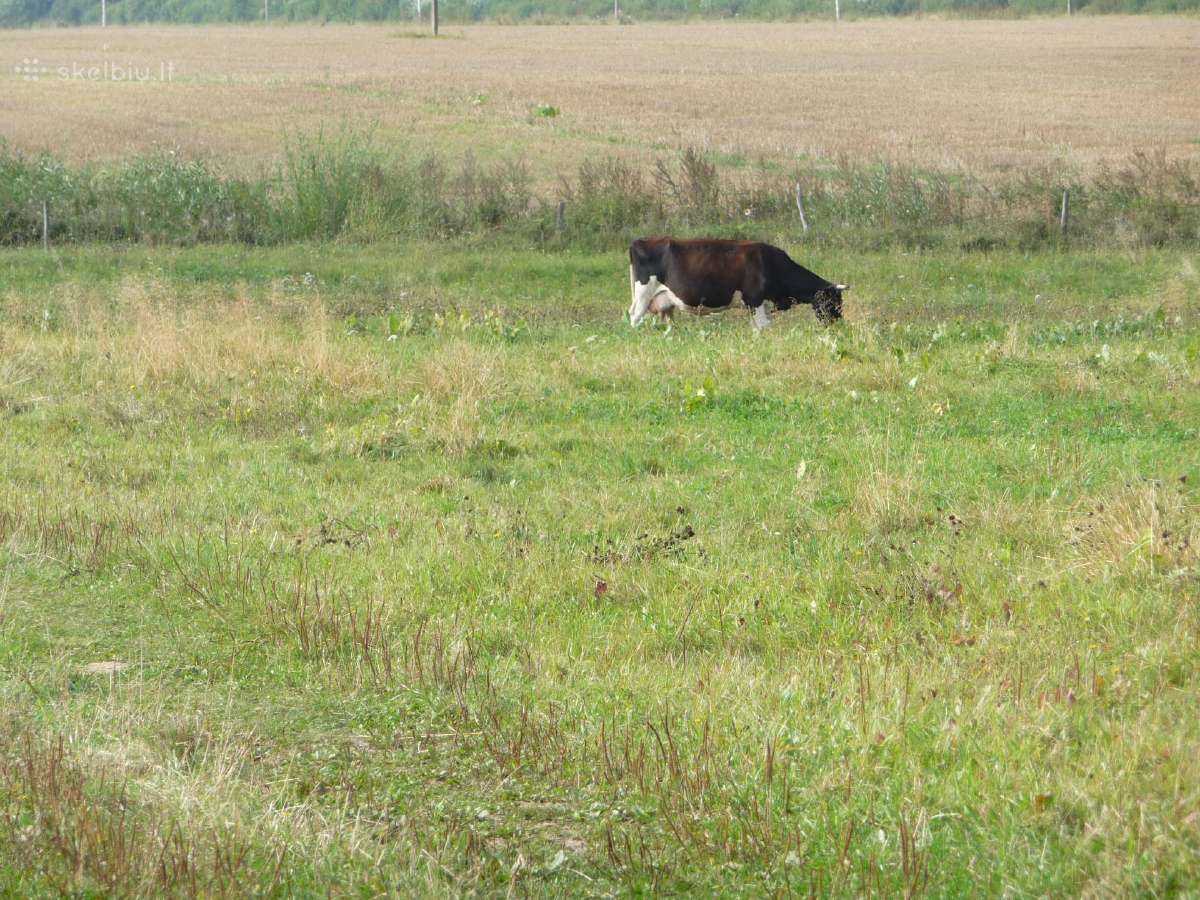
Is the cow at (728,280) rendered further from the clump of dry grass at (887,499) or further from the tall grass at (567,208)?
the clump of dry grass at (887,499)

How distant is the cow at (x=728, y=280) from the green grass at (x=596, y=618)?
127 inches

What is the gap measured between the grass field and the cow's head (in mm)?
11894

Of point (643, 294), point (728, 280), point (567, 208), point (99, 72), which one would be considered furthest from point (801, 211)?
point (99, 72)

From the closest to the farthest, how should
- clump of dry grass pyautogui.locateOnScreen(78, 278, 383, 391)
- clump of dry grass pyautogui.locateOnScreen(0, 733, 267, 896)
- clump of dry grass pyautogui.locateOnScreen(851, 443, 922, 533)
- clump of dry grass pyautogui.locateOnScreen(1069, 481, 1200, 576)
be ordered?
clump of dry grass pyautogui.locateOnScreen(0, 733, 267, 896)
clump of dry grass pyautogui.locateOnScreen(1069, 481, 1200, 576)
clump of dry grass pyautogui.locateOnScreen(851, 443, 922, 533)
clump of dry grass pyautogui.locateOnScreen(78, 278, 383, 391)

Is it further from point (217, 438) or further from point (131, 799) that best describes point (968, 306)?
point (131, 799)

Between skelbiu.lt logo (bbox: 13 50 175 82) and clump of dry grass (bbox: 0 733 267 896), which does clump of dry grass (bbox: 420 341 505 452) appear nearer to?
clump of dry grass (bbox: 0 733 267 896)

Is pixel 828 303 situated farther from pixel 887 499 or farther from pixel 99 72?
pixel 99 72

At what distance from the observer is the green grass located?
4.21 metres

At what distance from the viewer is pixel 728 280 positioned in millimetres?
17953

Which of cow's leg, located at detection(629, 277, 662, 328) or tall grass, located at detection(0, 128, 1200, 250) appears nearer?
cow's leg, located at detection(629, 277, 662, 328)

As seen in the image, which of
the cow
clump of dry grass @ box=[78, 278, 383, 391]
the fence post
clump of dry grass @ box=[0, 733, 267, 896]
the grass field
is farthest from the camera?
the grass field

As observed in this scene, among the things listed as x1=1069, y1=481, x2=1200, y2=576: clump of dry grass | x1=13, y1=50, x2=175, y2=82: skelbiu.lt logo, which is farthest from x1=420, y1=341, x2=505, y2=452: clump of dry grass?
x1=13, y1=50, x2=175, y2=82: skelbiu.lt logo

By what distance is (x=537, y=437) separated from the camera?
1113 cm

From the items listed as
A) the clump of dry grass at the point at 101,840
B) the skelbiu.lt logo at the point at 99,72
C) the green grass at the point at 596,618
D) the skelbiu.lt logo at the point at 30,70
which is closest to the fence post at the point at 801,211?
the green grass at the point at 596,618
